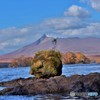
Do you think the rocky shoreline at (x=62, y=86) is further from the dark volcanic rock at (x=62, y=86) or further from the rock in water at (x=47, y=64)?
the rock in water at (x=47, y=64)

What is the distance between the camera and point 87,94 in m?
66.5

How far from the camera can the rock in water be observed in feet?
298

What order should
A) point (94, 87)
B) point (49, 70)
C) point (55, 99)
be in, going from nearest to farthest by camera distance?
point (55, 99)
point (94, 87)
point (49, 70)

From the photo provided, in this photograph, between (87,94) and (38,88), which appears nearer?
(87,94)

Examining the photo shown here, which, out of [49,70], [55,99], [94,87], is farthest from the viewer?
[49,70]

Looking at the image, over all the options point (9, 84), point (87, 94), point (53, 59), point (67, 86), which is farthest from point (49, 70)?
point (87, 94)

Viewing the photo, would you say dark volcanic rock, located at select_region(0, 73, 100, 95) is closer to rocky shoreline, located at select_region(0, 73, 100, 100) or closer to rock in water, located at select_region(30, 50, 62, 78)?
rocky shoreline, located at select_region(0, 73, 100, 100)

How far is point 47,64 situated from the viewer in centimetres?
9094

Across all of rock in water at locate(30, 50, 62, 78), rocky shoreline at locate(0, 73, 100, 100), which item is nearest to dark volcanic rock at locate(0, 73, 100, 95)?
rocky shoreline at locate(0, 73, 100, 100)

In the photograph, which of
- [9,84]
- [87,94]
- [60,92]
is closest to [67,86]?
[60,92]

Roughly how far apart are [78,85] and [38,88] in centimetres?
686

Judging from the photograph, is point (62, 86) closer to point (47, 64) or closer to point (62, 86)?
point (62, 86)

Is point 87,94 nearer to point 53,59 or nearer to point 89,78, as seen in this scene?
point 89,78

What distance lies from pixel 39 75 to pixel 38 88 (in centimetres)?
1586
